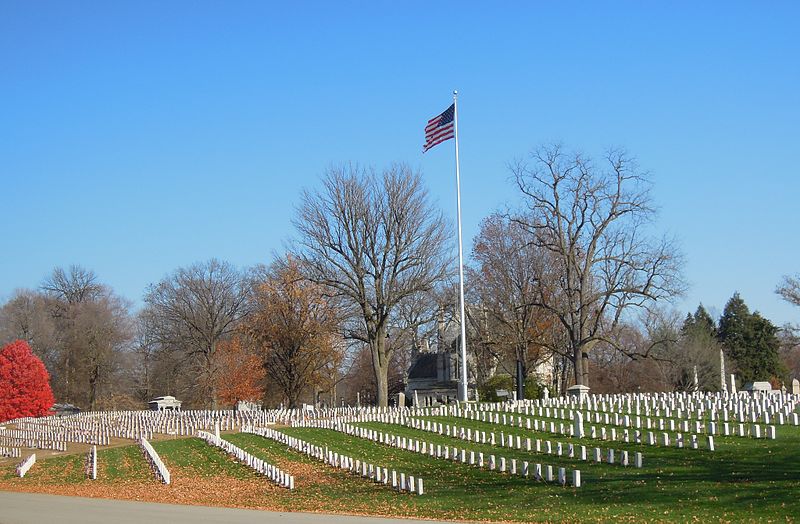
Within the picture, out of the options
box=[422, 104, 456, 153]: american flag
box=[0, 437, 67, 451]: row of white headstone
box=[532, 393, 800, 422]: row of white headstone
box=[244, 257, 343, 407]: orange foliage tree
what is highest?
box=[422, 104, 456, 153]: american flag

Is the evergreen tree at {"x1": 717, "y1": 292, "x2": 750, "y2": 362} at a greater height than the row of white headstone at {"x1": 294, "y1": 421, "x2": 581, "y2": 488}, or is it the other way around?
the evergreen tree at {"x1": 717, "y1": 292, "x2": 750, "y2": 362}

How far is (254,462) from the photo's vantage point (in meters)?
27.6

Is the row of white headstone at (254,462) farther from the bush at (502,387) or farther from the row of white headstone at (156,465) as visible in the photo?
the bush at (502,387)

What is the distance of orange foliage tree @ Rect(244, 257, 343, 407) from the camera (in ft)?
183

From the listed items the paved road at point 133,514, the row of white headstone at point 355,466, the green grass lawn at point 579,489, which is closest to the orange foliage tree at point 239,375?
the row of white headstone at point 355,466

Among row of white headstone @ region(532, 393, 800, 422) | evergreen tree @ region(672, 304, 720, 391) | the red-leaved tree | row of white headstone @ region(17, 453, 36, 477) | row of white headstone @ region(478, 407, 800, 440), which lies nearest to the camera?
row of white headstone @ region(478, 407, 800, 440)

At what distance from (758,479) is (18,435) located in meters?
38.8

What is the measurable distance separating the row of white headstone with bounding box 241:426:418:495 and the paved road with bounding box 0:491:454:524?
3611mm

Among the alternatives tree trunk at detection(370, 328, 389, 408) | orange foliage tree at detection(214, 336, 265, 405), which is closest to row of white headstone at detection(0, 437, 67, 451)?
tree trunk at detection(370, 328, 389, 408)

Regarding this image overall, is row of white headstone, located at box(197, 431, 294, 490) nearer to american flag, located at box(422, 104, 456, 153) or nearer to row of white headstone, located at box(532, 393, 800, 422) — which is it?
row of white headstone, located at box(532, 393, 800, 422)

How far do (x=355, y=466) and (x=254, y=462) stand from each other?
4110 millimetres

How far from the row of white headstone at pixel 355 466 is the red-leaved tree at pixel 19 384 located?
3112 centimetres

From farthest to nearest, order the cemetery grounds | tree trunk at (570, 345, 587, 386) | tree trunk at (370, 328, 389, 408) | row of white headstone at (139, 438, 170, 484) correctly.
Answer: tree trunk at (370, 328, 389, 408)
tree trunk at (570, 345, 587, 386)
row of white headstone at (139, 438, 170, 484)
the cemetery grounds

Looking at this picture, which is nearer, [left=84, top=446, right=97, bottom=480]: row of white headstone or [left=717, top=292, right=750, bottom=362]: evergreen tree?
[left=84, top=446, right=97, bottom=480]: row of white headstone
